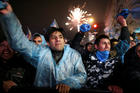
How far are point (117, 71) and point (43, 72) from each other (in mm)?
1455

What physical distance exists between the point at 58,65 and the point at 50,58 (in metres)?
0.19

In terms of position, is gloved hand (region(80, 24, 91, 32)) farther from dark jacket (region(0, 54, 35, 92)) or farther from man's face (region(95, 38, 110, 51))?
dark jacket (region(0, 54, 35, 92))

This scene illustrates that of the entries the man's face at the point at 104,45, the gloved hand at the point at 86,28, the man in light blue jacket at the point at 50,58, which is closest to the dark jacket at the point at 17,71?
the man in light blue jacket at the point at 50,58

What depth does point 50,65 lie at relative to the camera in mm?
1752

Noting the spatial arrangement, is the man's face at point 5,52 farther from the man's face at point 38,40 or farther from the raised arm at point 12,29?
the man's face at point 38,40

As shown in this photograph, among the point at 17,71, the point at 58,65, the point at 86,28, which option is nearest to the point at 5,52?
the point at 17,71

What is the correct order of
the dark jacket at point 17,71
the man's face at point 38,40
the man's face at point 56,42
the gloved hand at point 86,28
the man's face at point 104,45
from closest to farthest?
the dark jacket at point 17,71 < the man's face at point 56,42 < the man's face at point 104,45 < the gloved hand at point 86,28 < the man's face at point 38,40

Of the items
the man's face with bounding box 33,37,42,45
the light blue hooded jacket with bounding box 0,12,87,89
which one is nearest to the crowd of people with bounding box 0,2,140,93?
the light blue hooded jacket with bounding box 0,12,87,89

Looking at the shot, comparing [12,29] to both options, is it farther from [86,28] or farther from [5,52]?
[86,28]

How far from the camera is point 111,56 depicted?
229cm

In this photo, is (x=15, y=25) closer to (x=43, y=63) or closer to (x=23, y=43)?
(x=23, y=43)

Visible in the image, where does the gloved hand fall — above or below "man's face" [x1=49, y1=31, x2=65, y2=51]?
above

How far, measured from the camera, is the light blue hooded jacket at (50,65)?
59.3 inches

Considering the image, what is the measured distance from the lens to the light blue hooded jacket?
4.94ft
